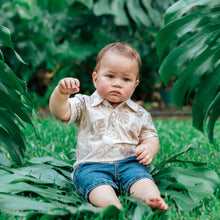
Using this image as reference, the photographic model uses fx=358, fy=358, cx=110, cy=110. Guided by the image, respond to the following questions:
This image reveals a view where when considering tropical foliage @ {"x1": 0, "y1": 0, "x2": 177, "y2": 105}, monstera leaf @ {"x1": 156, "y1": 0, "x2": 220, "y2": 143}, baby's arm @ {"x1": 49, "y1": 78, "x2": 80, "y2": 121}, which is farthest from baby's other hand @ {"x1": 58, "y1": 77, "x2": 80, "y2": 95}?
tropical foliage @ {"x1": 0, "y1": 0, "x2": 177, "y2": 105}

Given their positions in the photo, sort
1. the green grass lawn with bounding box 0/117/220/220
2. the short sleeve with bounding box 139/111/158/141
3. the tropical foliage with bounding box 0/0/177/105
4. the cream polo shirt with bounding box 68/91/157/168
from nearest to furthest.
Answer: the green grass lawn with bounding box 0/117/220/220, the cream polo shirt with bounding box 68/91/157/168, the short sleeve with bounding box 139/111/158/141, the tropical foliage with bounding box 0/0/177/105

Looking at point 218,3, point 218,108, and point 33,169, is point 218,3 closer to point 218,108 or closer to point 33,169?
point 218,108

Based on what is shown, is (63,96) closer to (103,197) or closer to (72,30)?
(103,197)

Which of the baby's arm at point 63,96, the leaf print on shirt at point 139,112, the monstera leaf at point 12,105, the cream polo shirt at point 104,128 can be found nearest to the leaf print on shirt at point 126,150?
the cream polo shirt at point 104,128

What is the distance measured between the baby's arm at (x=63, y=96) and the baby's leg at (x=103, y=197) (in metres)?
0.32

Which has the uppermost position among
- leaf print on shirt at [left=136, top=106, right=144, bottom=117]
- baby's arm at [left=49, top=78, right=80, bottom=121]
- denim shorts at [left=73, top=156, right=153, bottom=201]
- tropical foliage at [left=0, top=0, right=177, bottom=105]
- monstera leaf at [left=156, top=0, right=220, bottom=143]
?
tropical foliage at [left=0, top=0, right=177, bottom=105]

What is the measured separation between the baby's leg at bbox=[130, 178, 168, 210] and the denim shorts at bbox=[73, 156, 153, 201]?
0.02 metres

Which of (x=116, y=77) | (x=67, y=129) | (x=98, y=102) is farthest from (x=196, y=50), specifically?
(x=67, y=129)

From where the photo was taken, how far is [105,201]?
118 centimetres

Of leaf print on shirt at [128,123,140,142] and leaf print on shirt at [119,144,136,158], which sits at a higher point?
leaf print on shirt at [128,123,140,142]

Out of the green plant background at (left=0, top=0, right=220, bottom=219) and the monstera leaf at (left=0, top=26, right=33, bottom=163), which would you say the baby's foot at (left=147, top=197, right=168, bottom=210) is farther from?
the monstera leaf at (left=0, top=26, right=33, bottom=163)

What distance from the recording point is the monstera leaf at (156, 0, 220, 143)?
1357 millimetres

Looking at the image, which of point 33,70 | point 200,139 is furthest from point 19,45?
point 200,139

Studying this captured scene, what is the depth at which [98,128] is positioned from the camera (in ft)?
4.71
